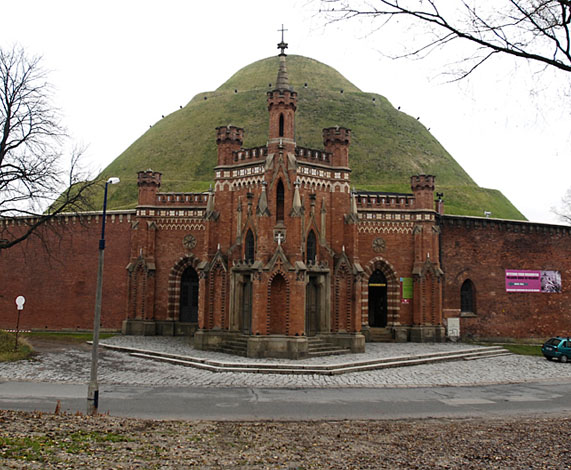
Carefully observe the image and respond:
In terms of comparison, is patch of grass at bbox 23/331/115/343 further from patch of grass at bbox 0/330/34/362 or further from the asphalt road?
the asphalt road

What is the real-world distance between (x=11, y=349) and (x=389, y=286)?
21.4 m

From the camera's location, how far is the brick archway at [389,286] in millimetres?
33188

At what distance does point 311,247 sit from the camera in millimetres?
27594

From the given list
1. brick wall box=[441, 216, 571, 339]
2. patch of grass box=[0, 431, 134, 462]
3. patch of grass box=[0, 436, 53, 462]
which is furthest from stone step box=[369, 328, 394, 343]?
patch of grass box=[0, 436, 53, 462]

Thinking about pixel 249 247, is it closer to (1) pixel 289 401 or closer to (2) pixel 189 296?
(2) pixel 189 296

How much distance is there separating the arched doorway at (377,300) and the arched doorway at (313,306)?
7.45 m

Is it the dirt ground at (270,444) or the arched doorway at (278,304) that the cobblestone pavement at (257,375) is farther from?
the dirt ground at (270,444)

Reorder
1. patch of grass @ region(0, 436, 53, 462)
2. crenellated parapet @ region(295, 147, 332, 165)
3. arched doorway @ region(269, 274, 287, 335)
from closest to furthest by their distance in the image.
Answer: patch of grass @ region(0, 436, 53, 462), arched doorway @ region(269, 274, 287, 335), crenellated parapet @ region(295, 147, 332, 165)

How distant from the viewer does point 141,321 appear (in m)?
33.4

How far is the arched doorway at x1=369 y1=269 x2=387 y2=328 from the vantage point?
3388cm

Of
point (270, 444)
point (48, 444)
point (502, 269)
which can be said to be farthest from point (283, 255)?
point (502, 269)

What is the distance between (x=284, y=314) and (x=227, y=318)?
3931mm

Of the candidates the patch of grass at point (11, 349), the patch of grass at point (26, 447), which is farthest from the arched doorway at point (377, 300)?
the patch of grass at point (26, 447)

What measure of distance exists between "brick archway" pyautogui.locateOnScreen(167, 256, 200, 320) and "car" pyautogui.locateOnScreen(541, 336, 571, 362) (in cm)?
2089
